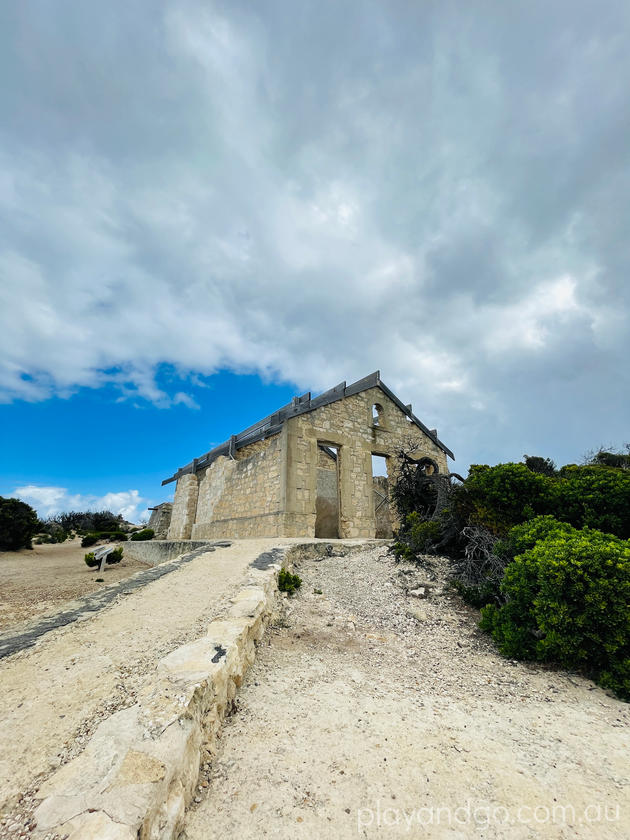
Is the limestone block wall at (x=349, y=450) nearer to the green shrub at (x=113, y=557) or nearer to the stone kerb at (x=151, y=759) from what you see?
the green shrub at (x=113, y=557)

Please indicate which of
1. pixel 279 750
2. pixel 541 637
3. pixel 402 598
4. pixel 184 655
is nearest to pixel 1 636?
pixel 184 655

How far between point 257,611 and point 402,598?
2434mm

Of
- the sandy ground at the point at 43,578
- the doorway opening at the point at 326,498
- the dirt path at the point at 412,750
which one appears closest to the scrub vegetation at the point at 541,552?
the dirt path at the point at 412,750

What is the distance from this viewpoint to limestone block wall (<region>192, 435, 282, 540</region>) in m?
11.2

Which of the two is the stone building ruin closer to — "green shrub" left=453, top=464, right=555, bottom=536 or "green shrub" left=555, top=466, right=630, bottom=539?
"green shrub" left=453, top=464, right=555, bottom=536

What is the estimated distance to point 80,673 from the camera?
2.47 m

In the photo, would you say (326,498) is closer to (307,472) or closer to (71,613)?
(307,472)

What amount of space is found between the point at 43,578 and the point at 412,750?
1069 centimetres

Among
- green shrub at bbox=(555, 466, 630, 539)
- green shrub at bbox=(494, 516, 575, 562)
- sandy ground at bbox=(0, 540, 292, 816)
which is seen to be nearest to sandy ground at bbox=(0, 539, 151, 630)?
sandy ground at bbox=(0, 540, 292, 816)

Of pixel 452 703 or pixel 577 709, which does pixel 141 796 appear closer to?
pixel 452 703

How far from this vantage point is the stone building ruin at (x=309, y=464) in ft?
35.9

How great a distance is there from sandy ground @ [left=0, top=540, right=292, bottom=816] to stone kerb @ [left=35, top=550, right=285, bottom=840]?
15cm

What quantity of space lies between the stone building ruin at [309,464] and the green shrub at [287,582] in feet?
15.5

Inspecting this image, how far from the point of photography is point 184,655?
2549mm
